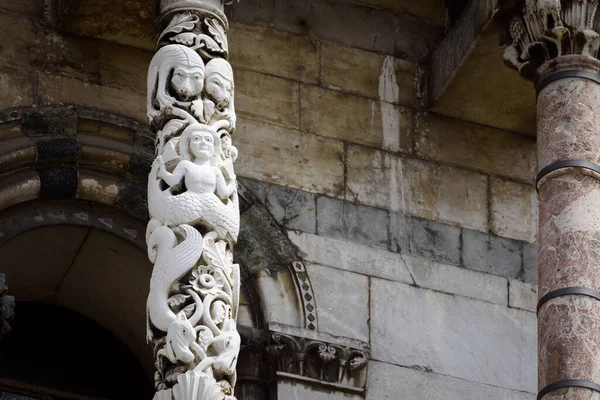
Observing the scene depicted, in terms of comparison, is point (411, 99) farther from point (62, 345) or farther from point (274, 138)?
point (62, 345)

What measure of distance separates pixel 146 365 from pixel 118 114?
5.90 ft

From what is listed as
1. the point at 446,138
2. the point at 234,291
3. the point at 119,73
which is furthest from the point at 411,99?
the point at 234,291

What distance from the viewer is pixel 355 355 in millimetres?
15859

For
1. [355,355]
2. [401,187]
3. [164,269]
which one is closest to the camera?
[164,269]

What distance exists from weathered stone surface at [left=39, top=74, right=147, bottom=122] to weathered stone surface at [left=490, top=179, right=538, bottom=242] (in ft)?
8.97

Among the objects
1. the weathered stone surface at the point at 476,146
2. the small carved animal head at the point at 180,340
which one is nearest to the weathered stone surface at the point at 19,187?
the small carved animal head at the point at 180,340

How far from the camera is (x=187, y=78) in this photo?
1445cm

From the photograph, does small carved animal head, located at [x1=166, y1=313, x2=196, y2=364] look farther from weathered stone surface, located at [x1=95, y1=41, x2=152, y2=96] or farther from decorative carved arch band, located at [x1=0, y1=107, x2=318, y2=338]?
weathered stone surface, located at [x1=95, y1=41, x2=152, y2=96]

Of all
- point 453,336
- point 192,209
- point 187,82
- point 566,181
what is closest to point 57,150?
point 187,82

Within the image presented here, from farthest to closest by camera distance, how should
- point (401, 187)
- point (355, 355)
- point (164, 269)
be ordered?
point (401, 187) < point (355, 355) < point (164, 269)

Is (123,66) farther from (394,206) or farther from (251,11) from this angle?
(394,206)

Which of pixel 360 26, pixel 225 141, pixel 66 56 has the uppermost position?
pixel 360 26

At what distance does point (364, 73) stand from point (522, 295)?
79.8 inches

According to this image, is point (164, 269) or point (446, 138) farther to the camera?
point (446, 138)
